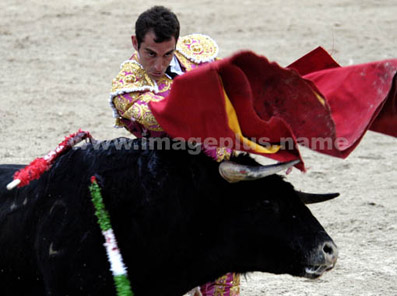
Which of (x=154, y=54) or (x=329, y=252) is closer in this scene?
(x=329, y=252)

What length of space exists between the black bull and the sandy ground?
Result: 0.56 meters

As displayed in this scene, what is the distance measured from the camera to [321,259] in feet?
10.2

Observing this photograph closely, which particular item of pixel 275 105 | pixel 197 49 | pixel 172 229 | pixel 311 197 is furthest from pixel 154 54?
pixel 311 197

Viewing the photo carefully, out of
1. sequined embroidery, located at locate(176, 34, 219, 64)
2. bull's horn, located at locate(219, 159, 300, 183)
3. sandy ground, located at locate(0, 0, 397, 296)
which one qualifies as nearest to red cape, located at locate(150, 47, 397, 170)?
bull's horn, located at locate(219, 159, 300, 183)

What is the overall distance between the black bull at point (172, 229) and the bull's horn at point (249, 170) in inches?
4.8

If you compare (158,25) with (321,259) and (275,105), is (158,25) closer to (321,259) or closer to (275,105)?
(275,105)

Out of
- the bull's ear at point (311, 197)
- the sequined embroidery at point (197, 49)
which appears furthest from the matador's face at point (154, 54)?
the bull's ear at point (311, 197)

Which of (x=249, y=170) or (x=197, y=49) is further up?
(x=197, y=49)

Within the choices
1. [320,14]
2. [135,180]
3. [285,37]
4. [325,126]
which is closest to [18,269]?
[135,180]

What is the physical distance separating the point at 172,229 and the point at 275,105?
24.4 inches

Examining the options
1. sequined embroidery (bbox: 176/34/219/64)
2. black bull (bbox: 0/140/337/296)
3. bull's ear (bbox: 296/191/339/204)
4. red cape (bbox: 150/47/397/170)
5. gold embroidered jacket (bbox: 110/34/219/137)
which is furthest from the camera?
sequined embroidery (bbox: 176/34/219/64)

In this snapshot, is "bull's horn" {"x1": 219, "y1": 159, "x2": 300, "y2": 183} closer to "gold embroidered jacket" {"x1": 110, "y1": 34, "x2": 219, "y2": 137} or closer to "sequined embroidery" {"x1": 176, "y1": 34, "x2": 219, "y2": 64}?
"gold embroidered jacket" {"x1": 110, "y1": 34, "x2": 219, "y2": 137}

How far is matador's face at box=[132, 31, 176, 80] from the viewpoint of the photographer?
333 centimetres

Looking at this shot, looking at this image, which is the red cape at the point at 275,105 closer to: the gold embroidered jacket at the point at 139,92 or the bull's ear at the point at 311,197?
the gold embroidered jacket at the point at 139,92
